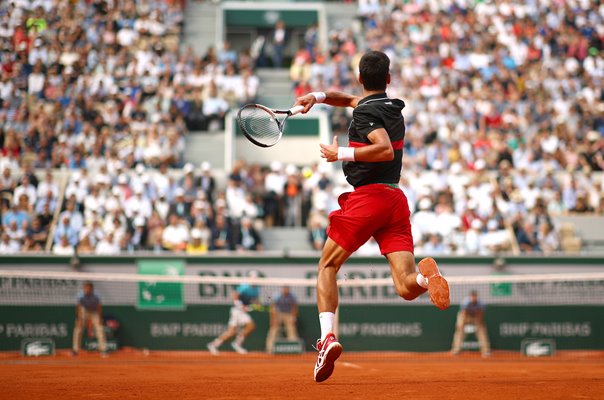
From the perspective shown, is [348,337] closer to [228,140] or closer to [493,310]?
[493,310]

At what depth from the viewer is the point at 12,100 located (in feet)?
74.2

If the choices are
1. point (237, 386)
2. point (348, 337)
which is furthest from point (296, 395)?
point (348, 337)

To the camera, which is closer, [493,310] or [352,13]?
[493,310]

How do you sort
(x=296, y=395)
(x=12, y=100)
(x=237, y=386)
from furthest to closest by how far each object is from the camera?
(x=12, y=100) < (x=237, y=386) < (x=296, y=395)

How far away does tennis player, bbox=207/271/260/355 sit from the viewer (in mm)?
17078

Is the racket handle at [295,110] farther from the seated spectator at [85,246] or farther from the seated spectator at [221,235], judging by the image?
the seated spectator at [85,246]

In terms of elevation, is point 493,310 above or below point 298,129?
below

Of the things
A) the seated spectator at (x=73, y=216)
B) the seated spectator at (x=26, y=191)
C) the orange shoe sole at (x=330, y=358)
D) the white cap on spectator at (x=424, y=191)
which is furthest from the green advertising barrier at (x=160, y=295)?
the orange shoe sole at (x=330, y=358)

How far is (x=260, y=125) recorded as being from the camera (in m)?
8.18

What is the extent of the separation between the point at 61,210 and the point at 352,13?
13969mm

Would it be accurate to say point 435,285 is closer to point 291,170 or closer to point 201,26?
point 291,170

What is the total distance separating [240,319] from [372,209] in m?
10.1

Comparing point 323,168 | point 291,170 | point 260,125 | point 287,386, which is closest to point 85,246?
point 291,170

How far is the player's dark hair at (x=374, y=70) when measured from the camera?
24.5 feet
